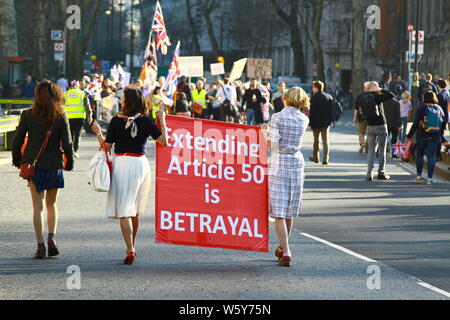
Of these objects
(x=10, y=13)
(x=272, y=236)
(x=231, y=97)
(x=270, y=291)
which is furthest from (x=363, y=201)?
(x=10, y=13)

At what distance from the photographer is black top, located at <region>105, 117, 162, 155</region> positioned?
10109 millimetres

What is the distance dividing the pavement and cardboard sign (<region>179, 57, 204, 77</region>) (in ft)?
79.4

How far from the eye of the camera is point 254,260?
10.7 meters

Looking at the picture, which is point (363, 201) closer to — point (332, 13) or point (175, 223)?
point (175, 223)

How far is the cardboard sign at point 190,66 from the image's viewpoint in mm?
40875

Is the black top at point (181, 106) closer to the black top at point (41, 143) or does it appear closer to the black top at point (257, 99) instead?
the black top at point (257, 99)

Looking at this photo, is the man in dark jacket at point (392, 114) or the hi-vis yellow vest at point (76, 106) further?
the hi-vis yellow vest at point (76, 106)

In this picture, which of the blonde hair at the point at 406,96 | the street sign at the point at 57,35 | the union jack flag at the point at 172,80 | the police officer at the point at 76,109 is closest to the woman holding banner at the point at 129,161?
the police officer at the point at 76,109

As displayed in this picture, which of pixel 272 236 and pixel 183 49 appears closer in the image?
pixel 272 236

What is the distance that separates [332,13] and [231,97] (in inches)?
2746

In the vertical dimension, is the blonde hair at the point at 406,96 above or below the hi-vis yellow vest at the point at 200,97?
above

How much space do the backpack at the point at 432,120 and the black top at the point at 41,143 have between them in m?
11.0

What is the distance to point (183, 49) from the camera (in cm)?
12494
